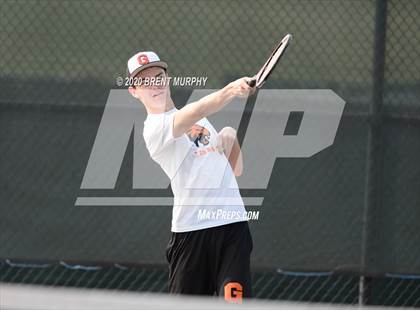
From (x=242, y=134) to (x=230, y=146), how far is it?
0.88 m

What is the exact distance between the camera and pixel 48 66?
5652 millimetres

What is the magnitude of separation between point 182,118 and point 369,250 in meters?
1.75

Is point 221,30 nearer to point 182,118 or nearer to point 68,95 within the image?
point 68,95

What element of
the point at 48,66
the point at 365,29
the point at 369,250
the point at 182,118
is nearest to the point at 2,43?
the point at 48,66

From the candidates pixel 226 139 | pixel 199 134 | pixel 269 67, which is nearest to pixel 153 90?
pixel 199 134

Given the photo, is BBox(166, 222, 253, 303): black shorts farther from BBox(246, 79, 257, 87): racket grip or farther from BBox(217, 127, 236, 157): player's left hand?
BBox(246, 79, 257, 87): racket grip

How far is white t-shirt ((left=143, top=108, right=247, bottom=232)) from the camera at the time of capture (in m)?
4.53

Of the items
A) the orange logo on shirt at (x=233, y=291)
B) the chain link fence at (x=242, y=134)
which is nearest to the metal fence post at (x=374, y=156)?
the chain link fence at (x=242, y=134)

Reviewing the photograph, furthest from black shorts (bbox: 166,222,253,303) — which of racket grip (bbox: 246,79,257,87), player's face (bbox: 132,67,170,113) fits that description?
racket grip (bbox: 246,79,257,87)

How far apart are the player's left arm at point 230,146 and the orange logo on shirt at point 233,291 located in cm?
69

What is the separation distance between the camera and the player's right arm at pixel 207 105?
4.09 meters

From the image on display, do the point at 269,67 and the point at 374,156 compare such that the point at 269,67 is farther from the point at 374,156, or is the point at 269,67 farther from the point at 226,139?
the point at 374,156

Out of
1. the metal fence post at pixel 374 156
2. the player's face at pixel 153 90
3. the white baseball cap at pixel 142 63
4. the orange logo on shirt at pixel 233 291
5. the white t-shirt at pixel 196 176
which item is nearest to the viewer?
the orange logo on shirt at pixel 233 291

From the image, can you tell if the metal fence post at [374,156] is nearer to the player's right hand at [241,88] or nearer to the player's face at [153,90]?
the player's face at [153,90]
